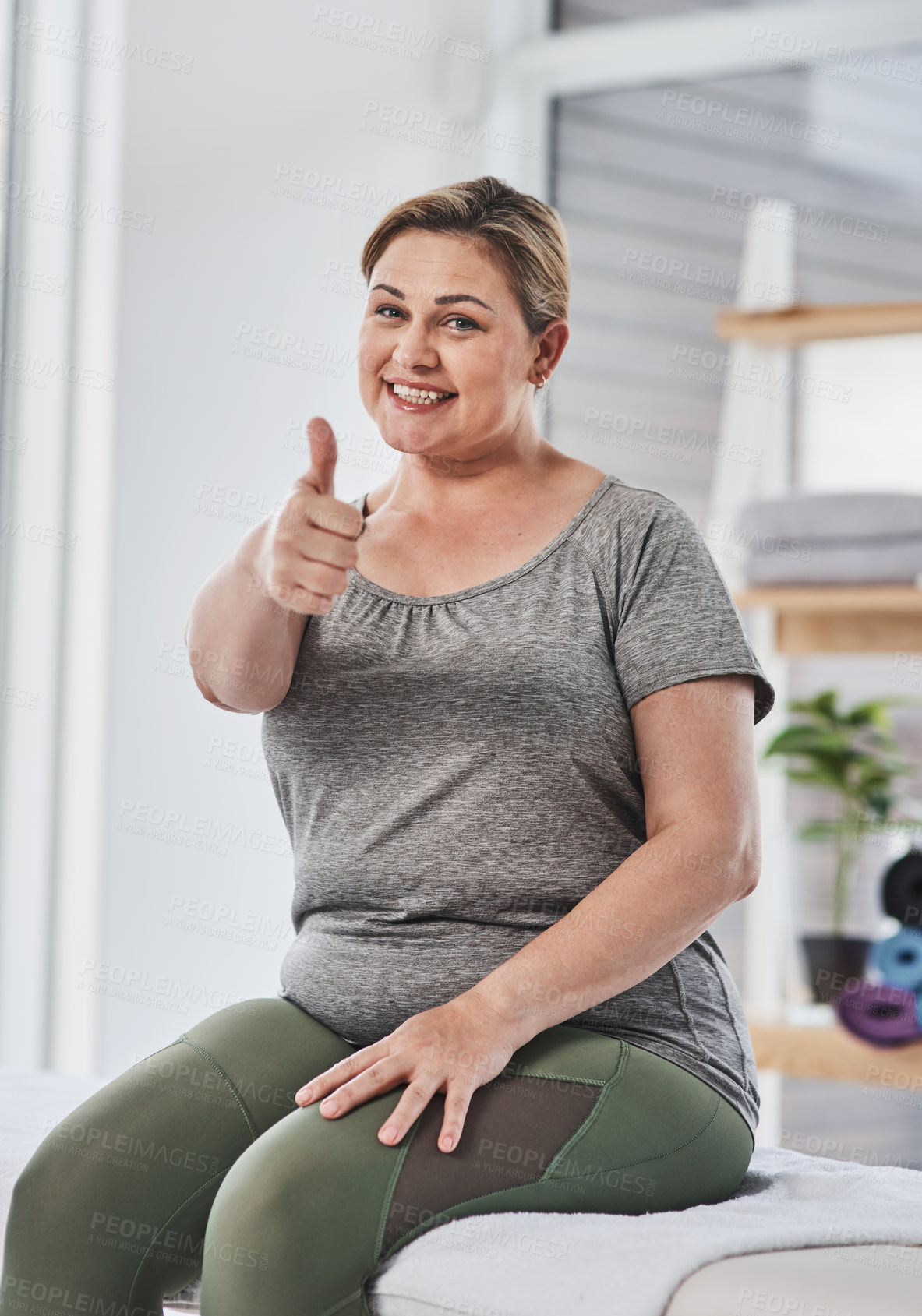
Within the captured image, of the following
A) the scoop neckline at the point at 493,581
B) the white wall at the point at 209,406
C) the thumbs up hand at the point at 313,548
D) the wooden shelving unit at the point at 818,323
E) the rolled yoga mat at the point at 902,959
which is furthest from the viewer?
the wooden shelving unit at the point at 818,323

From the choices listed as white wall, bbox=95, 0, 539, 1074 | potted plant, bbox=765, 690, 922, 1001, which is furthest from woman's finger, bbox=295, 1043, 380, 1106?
potted plant, bbox=765, 690, 922, 1001

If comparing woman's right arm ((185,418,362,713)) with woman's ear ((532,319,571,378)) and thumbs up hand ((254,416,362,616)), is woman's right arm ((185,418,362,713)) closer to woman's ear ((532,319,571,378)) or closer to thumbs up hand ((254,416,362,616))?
thumbs up hand ((254,416,362,616))

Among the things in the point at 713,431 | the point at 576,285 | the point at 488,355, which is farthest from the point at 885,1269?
the point at 576,285

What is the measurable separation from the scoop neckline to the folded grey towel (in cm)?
113

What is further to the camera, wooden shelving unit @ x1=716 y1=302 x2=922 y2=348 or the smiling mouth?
wooden shelving unit @ x1=716 y1=302 x2=922 y2=348

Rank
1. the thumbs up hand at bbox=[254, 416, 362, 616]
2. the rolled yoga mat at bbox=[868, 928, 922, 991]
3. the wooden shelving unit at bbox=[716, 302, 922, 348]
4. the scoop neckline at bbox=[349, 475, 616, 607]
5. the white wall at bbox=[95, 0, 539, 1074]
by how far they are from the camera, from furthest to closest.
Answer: the wooden shelving unit at bbox=[716, 302, 922, 348] → the rolled yoga mat at bbox=[868, 928, 922, 991] → the white wall at bbox=[95, 0, 539, 1074] → the scoop neckline at bbox=[349, 475, 616, 607] → the thumbs up hand at bbox=[254, 416, 362, 616]

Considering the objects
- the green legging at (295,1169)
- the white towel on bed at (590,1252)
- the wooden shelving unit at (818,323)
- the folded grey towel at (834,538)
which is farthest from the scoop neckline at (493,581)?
the wooden shelving unit at (818,323)

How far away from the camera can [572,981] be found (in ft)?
2.76

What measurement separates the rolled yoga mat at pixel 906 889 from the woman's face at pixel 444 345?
1250 mm

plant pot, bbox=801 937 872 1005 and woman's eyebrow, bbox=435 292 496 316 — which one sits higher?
woman's eyebrow, bbox=435 292 496 316

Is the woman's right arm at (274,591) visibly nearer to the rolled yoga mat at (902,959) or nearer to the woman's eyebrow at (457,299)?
the woman's eyebrow at (457,299)

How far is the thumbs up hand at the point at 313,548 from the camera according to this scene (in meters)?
0.88

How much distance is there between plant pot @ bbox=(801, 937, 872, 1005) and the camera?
205cm

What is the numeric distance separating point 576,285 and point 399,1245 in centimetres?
219
